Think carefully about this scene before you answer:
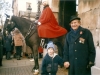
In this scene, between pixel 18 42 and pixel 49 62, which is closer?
pixel 49 62

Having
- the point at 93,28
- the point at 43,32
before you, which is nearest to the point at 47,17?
the point at 43,32

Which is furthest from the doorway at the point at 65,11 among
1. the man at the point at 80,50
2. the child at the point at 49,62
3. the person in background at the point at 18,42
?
the man at the point at 80,50

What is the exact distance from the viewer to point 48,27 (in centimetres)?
705

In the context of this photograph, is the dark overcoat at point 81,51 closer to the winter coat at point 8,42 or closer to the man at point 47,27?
the man at point 47,27

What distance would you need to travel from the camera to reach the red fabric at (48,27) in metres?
6.89

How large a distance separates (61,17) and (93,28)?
391 cm

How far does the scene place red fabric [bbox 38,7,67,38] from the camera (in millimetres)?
6895

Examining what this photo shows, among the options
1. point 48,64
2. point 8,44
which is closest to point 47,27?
point 48,64

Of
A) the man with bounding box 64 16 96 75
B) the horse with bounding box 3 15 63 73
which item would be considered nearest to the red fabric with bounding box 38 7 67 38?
the horse with bounding box 3 15 63 73

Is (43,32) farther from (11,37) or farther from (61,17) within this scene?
(11,37)

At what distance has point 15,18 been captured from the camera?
738 centimetres

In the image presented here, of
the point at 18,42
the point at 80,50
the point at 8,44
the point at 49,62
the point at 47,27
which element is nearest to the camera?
the point at 80,50

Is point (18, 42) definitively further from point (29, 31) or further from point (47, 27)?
point (47, 27)

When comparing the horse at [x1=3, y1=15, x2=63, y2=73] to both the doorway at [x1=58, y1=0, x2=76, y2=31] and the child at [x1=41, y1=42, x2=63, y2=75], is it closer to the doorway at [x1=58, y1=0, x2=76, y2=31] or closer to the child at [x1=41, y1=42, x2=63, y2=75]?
the doorway at [x1=58, y1=0, x2=76, y2=31]
